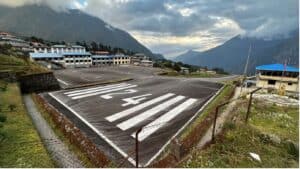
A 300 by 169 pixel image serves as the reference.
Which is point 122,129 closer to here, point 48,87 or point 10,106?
point 10,106

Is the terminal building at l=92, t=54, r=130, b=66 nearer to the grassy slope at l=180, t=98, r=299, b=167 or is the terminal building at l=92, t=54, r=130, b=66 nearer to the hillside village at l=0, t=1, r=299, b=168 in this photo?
the hillside village at l=0, t=1, r=299, b=168

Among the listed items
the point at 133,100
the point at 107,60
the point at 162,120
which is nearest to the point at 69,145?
the point at 162,120

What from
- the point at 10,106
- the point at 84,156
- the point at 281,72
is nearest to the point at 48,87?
the point at 10,106

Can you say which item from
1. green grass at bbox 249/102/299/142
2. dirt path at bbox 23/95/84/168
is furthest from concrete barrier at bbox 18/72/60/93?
green grass at bbox 249/102/299/142

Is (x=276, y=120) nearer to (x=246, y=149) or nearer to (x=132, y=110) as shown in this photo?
(x=246, y=149)

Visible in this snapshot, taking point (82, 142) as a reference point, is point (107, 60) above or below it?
above

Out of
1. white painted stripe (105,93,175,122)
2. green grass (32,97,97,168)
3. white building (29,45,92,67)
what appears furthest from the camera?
white building (29,45,92,67)

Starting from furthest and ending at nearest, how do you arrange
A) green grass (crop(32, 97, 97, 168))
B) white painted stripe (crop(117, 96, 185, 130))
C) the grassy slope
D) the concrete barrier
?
the concrete barrier → white painted stripe (crop(117, 96, 185, 130)) → green grass (crop(32, 97, 97, 168)) → the grassy slope
